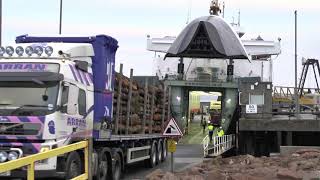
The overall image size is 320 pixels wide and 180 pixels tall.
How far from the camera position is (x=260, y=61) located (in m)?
54.4

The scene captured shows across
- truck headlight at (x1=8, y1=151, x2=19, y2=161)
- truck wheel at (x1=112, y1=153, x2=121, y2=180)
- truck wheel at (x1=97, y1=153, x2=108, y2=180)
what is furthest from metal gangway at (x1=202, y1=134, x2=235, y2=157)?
truck headlight at (x1=8, y1=151, x2=19, y2=161)

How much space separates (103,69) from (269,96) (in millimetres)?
20391

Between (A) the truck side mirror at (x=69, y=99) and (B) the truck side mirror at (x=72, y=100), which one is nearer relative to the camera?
(A) the truck side mirror at (x=69, y=99)

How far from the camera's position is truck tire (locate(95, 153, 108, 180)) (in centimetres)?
1425

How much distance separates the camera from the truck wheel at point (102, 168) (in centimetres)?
1427

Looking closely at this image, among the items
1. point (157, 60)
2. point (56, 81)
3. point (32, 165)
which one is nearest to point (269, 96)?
point (157, 60)

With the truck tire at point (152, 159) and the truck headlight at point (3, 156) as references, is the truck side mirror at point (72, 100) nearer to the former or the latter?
the truck headlight at point (3, 156)

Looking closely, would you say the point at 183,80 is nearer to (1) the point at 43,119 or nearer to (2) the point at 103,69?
(2) the point at 103,69

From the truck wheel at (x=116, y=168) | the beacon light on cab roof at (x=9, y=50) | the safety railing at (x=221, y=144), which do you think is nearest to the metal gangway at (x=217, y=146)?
the safety railing at (x=221, y=144)

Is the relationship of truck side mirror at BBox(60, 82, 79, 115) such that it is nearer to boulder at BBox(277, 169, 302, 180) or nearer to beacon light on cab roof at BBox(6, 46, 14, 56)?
beacon light on cab roof at BBox(6, 46, 14, 56)

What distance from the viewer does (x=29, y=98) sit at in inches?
460

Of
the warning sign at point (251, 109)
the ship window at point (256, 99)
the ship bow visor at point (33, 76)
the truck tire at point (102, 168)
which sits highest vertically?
the ship bow visor at point (33, 76)

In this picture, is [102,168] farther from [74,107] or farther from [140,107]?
[140,107]

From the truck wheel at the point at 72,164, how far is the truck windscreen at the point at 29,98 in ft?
3.30
